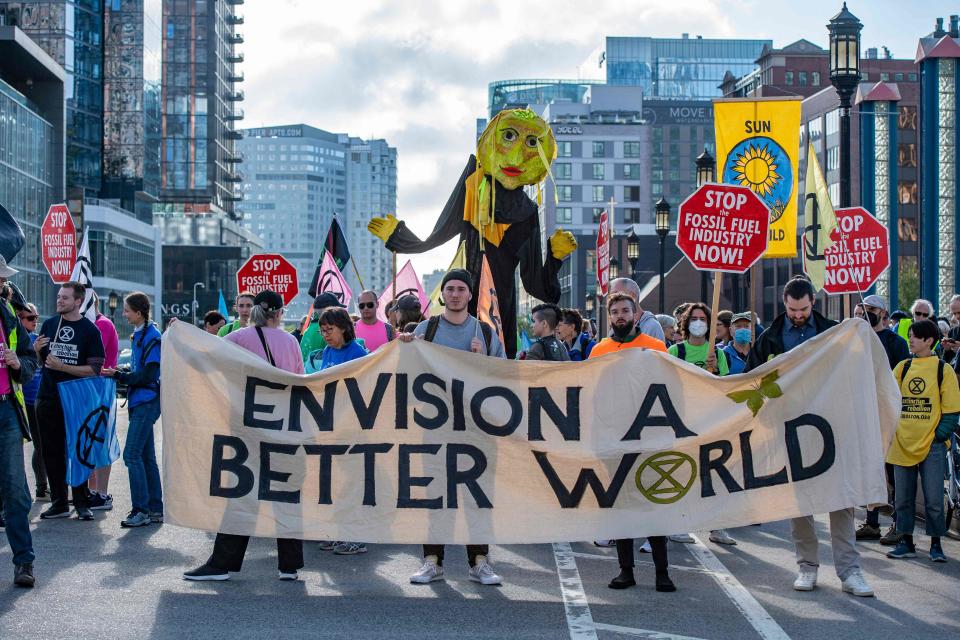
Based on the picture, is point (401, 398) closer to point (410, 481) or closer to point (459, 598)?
point (410, 481)

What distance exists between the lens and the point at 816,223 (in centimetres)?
1461

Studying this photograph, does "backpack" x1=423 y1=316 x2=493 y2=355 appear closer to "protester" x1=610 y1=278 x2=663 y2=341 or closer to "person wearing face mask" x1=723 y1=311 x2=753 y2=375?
"protester" x1=610 y1=278 x2=663 y2=341

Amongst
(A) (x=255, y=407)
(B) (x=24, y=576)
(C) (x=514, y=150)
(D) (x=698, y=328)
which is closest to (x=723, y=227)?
(D) (x=698, y=328)

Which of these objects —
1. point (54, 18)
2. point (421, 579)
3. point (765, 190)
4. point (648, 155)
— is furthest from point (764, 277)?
point (421, 579)

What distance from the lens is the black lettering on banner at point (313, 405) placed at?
792 centimetres

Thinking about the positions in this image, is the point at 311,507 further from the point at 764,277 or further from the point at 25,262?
the point at 764,277

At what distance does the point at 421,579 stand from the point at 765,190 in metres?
8.67

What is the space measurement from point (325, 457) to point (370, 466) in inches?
11.2

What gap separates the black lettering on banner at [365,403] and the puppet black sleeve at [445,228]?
404cm

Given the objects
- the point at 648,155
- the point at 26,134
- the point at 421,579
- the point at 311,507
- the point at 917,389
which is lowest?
the point at 421,579

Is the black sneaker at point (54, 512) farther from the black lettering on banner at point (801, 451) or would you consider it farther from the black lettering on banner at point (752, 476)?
the black lettering on banner at point (801, 451)

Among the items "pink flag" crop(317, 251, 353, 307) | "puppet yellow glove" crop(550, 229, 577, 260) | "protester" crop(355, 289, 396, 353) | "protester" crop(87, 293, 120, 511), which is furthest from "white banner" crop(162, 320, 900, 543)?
"pink flag" crop(317, 251, 353, 307)

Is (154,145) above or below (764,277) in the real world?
above

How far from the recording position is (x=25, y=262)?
61688 millimetres
